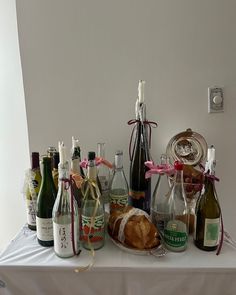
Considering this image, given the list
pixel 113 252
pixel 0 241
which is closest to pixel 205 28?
pixel 113 252

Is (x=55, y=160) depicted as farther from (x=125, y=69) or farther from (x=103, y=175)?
(x=125, y=69)

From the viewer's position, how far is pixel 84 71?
0.96 metres

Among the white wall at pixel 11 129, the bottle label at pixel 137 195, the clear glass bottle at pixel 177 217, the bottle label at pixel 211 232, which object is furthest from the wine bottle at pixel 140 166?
the white wall at pixel 11 129

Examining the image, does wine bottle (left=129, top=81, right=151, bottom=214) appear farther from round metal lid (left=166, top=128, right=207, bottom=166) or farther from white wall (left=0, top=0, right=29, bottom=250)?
white wall (left=0, top=0, right=29, bottom=250)

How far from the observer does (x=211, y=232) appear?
0.65 m

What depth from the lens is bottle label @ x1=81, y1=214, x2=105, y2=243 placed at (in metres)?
0.66

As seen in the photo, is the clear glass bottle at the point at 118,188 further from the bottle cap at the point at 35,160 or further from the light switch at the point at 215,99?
the light switch at the point at 215,99

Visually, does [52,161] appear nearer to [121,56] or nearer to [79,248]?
[79,248]

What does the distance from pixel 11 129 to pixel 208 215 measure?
916 mm

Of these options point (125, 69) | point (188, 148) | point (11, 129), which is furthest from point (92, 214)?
point (11, 129)

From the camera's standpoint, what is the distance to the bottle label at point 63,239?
2.06 feet

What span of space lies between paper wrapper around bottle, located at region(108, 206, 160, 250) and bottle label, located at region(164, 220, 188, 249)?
1.2 inches

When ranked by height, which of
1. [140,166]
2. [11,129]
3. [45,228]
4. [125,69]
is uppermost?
[125,69]
